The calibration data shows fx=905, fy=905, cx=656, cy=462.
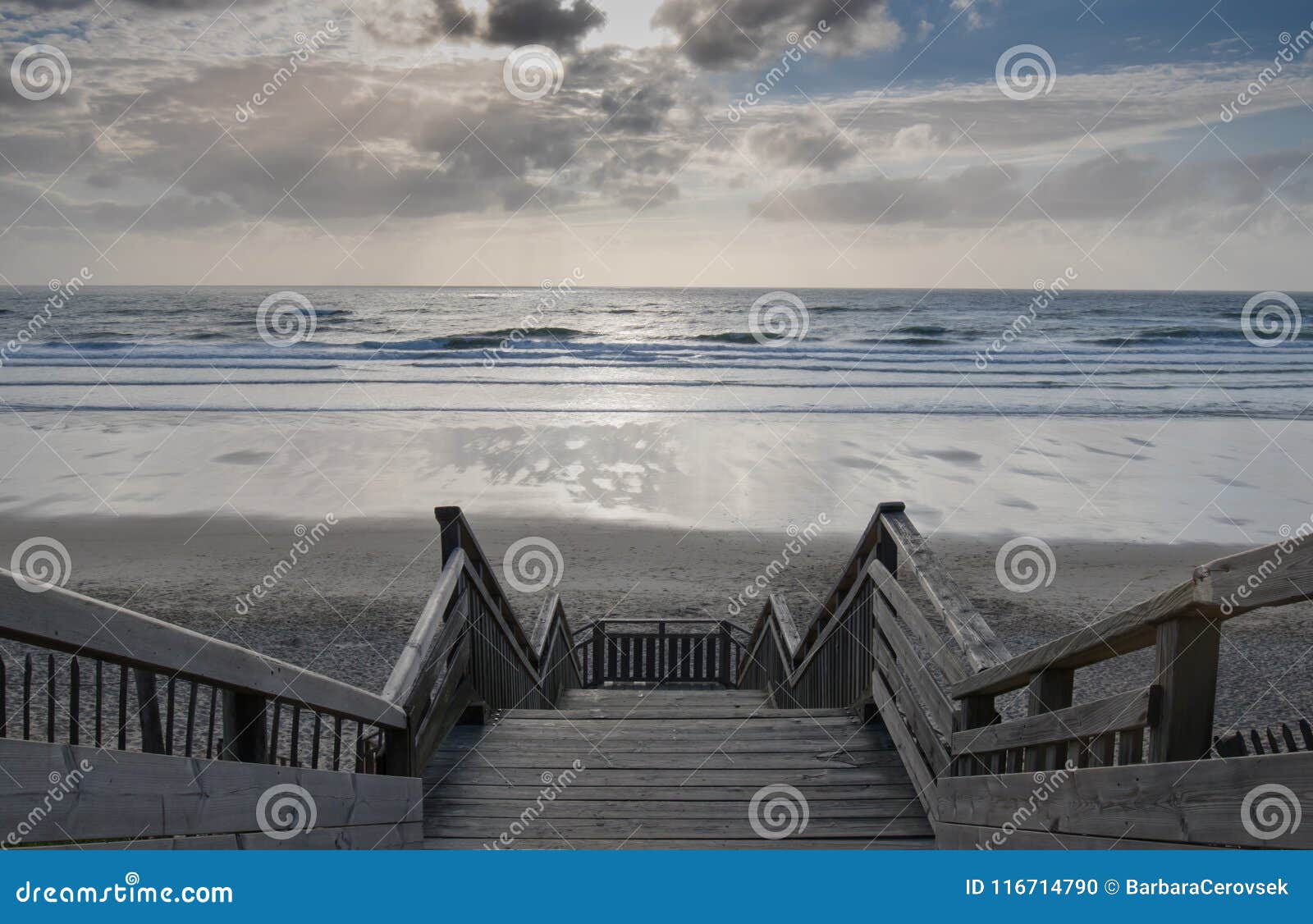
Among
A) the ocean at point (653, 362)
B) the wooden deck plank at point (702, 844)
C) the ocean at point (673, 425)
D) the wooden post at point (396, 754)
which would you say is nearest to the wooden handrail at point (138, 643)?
the wooden post at point (396, 754)

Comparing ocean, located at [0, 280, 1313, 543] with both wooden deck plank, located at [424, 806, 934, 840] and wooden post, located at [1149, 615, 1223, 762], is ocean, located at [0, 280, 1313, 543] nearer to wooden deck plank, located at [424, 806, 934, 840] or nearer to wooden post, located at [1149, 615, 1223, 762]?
wooden deck plank, located at [424, 806, 934, 840]

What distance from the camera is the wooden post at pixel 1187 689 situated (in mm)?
2125

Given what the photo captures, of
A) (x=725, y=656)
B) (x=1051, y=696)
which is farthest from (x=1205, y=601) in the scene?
(x=725, y=656)

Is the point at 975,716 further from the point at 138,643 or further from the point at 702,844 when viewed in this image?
the point at 138,643

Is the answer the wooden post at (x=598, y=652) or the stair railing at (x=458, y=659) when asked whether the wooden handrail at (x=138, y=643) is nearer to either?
the stair railing at (x=458, y=659)

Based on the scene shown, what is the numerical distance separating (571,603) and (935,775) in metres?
7.21

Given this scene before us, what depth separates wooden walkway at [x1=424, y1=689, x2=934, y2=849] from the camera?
4.12m

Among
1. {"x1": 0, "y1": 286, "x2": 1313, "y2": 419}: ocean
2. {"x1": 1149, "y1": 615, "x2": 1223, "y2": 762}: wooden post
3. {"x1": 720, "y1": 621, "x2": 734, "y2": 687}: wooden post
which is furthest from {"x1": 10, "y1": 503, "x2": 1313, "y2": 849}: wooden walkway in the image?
{"x1": 0, "y1": 286, "x2": 1313, "y2": 419}: ocean

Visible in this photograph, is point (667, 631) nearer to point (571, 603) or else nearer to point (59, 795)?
point (571, 603)

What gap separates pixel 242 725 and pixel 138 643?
73 centimetres

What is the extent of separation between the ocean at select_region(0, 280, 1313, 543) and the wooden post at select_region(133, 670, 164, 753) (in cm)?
1128

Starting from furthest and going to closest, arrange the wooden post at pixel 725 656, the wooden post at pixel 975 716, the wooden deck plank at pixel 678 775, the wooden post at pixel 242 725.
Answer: the wooden post at pixel 725 656
the wooden deck plank at pixel 678 775
the wooden post at pixel 975 716
the wooden post at pixel 242 725

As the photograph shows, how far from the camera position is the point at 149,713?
7.49ft

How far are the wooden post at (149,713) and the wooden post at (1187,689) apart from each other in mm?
2426
